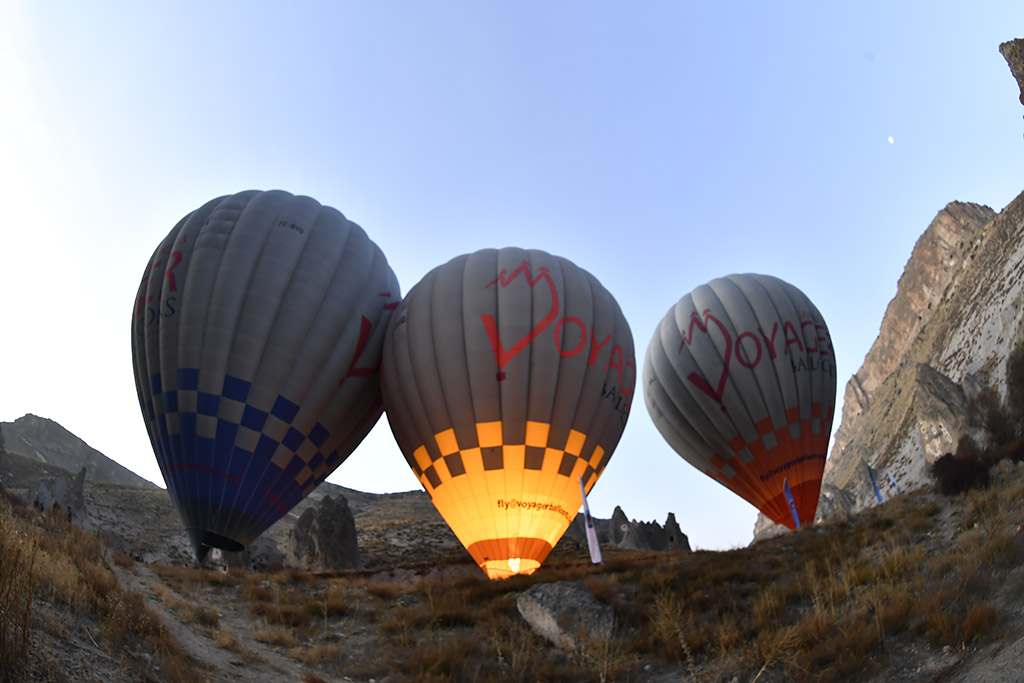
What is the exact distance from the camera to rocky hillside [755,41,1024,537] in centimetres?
4616

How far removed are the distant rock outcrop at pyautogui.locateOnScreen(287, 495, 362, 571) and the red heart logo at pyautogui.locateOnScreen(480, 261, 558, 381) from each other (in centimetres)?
1215

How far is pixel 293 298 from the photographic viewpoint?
1833 cm

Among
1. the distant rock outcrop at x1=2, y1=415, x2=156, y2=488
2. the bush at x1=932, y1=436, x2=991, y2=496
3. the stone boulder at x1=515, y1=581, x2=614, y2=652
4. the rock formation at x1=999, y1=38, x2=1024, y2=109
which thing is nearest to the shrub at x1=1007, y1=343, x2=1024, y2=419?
the rock formation at x1=999, y1=38, x2=1024, y2=109

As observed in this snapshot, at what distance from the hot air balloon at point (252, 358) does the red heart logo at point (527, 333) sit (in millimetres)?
4452

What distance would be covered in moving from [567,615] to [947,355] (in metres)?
76.6

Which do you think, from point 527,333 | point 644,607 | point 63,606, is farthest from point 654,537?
point 63,606

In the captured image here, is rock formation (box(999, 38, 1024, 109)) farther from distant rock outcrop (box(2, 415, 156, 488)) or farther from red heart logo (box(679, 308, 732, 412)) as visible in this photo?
distant rock outcrop (box(2, 415, 156, 488))

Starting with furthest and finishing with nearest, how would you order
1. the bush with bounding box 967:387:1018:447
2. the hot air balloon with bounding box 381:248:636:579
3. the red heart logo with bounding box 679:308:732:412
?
the bush with bounding box 967:387:1018:447 < the red heart logo with bounding box 679:308:732:412 < the hot air balloon with bounding box 381:248:636:579

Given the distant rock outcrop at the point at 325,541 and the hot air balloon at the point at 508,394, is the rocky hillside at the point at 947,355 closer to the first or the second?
the hot air balloon at the point at 508,394

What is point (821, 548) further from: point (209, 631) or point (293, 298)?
point (293, 298)

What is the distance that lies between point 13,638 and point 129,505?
35881 mm

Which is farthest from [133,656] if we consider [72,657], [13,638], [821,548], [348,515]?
[348,515]

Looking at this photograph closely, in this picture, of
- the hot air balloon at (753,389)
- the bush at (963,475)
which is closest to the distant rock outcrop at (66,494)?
the hot air balloon at (753,389)

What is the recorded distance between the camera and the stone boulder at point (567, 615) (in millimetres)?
8789
